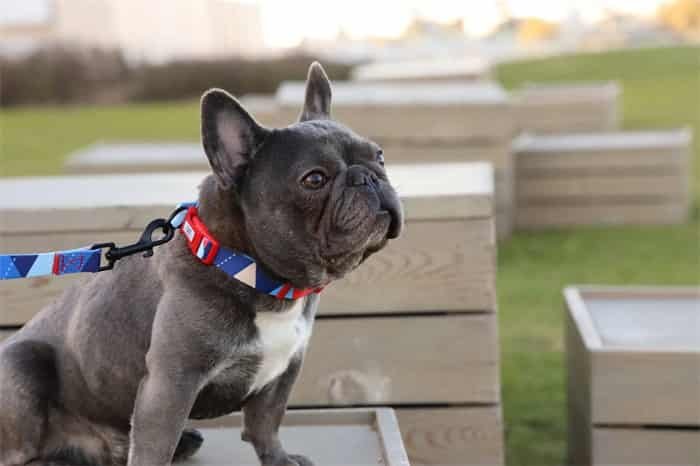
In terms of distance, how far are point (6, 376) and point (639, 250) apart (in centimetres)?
483

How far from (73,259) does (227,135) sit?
40 centimetres

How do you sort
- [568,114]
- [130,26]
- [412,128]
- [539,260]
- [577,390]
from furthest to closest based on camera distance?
[130,26], [568,114], [539,260], [412,128], [577,390]

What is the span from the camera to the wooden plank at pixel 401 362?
2594 mm

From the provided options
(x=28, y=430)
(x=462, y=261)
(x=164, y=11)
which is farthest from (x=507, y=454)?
(x=164, y=11)

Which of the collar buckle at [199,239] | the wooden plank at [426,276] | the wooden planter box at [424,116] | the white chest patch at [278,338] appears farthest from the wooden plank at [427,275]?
the wooden planter box at [424,116]

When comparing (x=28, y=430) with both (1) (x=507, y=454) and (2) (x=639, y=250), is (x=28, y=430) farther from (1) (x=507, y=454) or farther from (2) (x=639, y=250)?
(2) (x=639, y=250)

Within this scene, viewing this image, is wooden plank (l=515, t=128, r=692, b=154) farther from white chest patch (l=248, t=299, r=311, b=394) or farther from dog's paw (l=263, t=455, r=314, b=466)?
white chest patch (l=248, t=299, r=311, b=394)

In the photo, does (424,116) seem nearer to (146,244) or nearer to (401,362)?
(401,362)

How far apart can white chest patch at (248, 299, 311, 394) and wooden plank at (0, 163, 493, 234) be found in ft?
2.46

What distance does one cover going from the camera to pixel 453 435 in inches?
104

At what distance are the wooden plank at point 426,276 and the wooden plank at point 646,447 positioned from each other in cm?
55

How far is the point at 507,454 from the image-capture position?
3320mm

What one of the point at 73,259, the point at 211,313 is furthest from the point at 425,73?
the point at 211,313

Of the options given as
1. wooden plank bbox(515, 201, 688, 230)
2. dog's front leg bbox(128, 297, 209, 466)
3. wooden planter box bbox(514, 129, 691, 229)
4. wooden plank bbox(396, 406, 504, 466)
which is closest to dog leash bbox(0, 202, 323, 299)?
dog's front leg bbox(128, 297, 209, 466)
